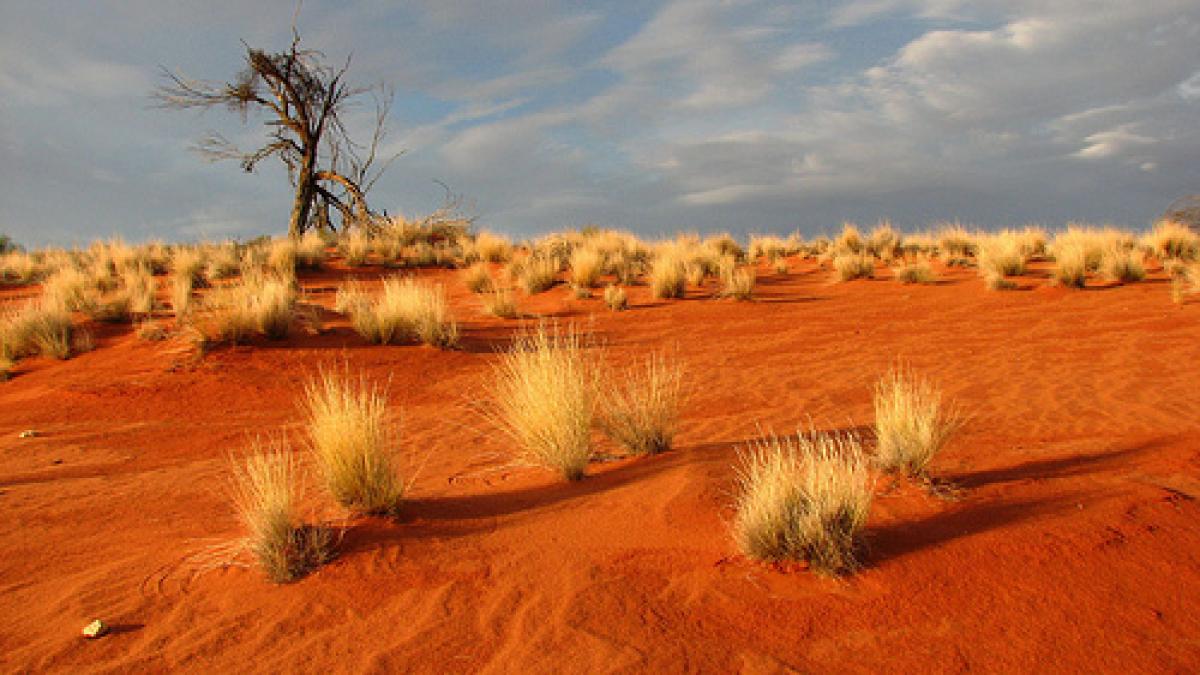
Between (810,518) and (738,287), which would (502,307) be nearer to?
(738,287)

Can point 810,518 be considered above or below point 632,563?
above

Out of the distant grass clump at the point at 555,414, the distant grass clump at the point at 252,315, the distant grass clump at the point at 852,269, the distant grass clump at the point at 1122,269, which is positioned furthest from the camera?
the distant grass clump at the point at 852,269

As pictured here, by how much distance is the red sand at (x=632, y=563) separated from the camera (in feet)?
11.6

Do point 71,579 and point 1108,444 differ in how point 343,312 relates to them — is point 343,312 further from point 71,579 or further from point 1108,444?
point 1108,444

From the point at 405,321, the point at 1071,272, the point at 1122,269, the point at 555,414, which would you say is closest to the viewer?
the point at 555,414

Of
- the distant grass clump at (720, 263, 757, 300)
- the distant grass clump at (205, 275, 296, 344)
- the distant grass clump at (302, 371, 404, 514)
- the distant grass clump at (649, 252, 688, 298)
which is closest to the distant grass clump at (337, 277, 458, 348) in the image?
the distant grass clump at (205, 275, 296, 344)

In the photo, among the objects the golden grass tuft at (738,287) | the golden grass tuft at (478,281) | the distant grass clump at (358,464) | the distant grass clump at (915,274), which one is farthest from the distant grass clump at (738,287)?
the distant grass clump at (358,464)

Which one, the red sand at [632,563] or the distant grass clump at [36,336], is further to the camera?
the distant grass clump at [36,336]

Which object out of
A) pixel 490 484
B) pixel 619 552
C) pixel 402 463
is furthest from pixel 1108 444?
pixel 402 463

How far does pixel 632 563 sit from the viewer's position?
4301 mm

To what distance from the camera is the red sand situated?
3531 millimetres

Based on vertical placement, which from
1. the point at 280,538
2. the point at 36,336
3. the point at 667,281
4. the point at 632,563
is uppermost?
the point at 667,281

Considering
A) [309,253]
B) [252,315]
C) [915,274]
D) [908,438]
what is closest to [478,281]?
[309,253]

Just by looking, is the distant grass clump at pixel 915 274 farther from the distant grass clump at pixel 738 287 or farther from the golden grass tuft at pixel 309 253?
the golden grass tuft at pixel 309 253
